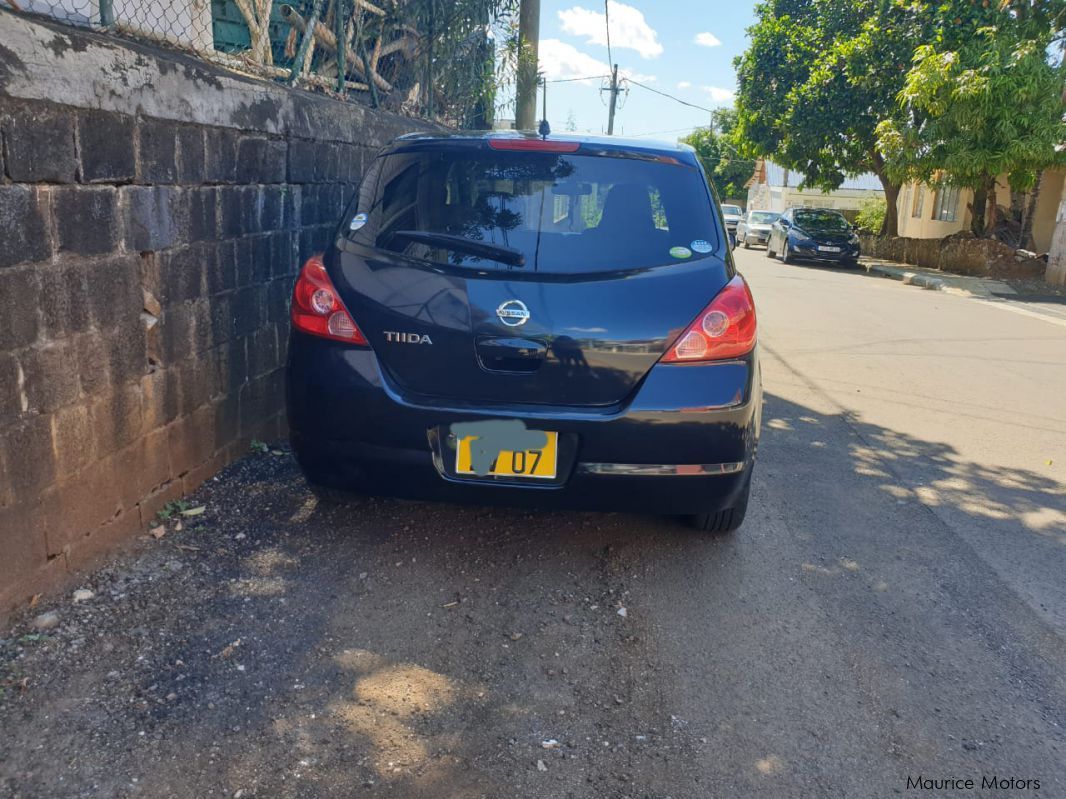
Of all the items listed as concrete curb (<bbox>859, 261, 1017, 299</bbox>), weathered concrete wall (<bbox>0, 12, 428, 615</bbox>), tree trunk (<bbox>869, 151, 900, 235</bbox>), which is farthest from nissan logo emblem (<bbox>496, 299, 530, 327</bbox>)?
tree trunk (<bbox>869, 151, 900, 235</bbox>)

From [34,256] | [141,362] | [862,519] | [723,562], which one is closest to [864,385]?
[862,519]

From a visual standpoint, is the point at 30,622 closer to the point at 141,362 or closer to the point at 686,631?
the point at 141,362

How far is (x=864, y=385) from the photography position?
8109 millimetres

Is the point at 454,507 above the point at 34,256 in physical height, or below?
below

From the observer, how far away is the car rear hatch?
3.35 meters

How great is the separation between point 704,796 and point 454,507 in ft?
7.01

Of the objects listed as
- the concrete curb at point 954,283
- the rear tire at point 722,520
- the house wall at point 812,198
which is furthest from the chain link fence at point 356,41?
the house wall at point 812,198

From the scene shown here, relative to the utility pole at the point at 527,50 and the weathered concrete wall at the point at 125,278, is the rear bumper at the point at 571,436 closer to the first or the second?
the weathered concrete wall at the point at 125,278

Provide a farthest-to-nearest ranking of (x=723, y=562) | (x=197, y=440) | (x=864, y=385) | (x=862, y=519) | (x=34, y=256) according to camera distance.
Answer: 1. (x=864, y=385)
2. (x=862, y=519)
3. (x=197, y=440)
4. (x=723, y=562)
5. (x=34, y=256)

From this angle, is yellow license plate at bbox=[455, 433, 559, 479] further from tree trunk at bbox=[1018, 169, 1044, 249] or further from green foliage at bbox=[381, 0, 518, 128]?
tree trunk at bbox=[1018, 169, 1044, 249]

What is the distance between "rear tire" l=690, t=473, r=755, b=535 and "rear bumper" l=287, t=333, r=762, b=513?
14.8 inches

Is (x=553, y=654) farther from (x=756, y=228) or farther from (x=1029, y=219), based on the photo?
(x=756, y=228)

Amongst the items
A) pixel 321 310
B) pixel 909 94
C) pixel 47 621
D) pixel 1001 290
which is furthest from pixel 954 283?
pixel 47 621

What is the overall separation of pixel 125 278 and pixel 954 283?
1930cm
